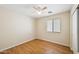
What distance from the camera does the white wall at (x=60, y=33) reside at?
67.7 inches

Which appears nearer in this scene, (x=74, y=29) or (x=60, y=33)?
(x=74, y=29)

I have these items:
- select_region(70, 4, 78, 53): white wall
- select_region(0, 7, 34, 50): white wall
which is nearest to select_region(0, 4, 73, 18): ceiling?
select_region(70, 4, 78, 53): white wall

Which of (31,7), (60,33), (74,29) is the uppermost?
(31,7)

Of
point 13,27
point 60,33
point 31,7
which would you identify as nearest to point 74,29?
point 60,33

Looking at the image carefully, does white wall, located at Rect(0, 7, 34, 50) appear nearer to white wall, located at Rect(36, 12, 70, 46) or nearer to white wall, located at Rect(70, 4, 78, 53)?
white wall, located at Rect(36, 12, 70, 46)

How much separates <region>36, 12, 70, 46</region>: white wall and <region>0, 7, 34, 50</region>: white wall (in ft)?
0.88

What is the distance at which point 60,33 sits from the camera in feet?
6.12

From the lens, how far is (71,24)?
5.03ft

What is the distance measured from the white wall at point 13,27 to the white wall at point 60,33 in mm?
269

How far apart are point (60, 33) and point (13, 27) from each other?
4.99 feet

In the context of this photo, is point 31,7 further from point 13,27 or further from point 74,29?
point 74,29

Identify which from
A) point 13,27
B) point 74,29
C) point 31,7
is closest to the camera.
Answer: point 31,7
